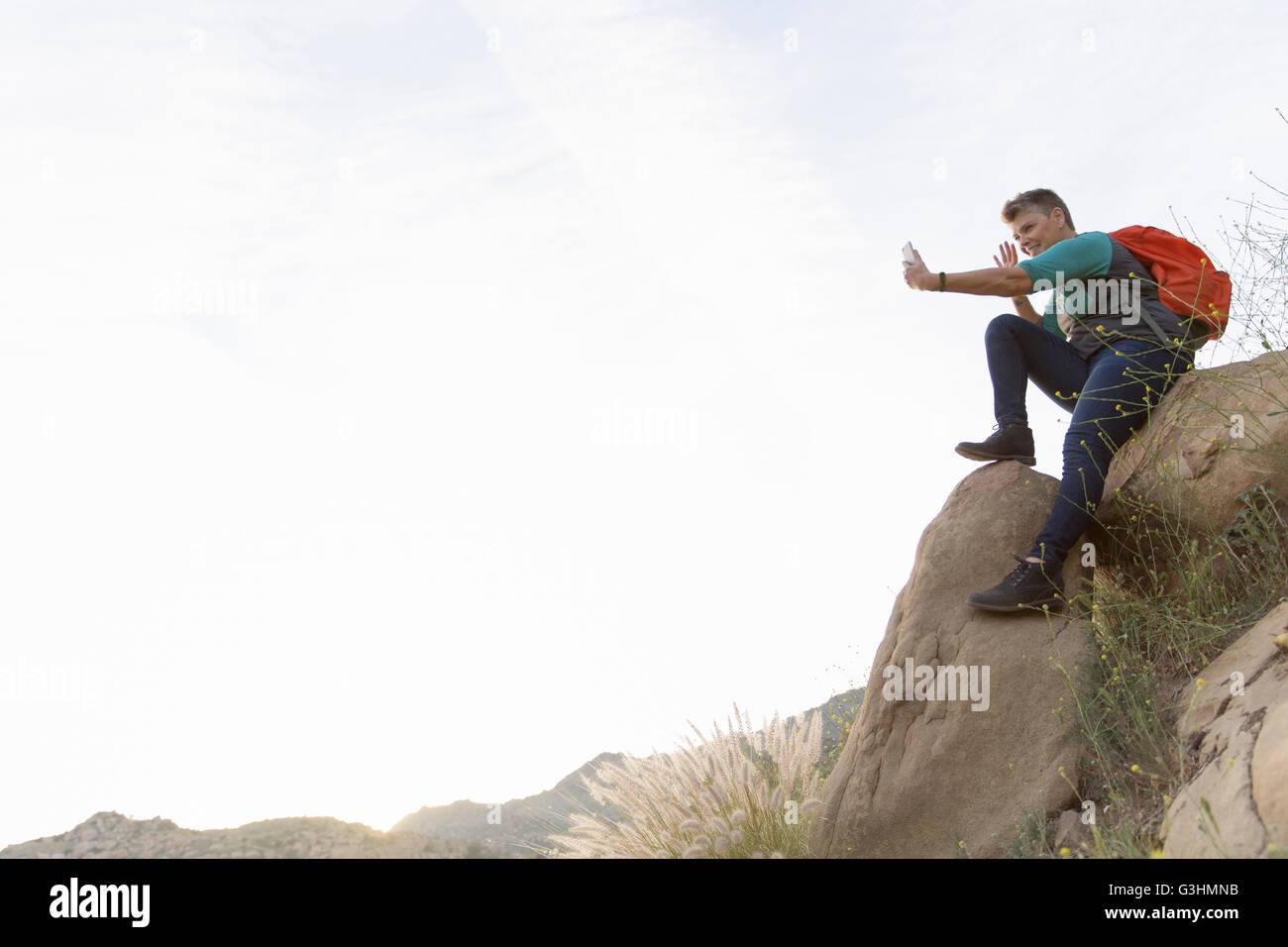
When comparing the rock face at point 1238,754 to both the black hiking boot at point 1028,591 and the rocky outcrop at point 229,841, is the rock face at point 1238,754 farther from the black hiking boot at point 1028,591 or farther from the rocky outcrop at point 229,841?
the rocky outcrop at point 229,841

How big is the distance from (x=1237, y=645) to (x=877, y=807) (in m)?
1.89

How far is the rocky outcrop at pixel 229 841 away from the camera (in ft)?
24.9

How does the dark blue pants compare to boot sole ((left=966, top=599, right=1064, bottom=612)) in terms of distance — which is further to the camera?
the dark blue pants

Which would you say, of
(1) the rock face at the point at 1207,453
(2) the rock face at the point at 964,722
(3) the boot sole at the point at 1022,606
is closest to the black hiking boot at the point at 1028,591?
(3) the boot sole at the point at 1022,606

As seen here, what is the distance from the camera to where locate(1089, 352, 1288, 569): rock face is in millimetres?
5156

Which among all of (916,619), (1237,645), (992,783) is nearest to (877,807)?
(992,783)

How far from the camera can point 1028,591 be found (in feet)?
16.9

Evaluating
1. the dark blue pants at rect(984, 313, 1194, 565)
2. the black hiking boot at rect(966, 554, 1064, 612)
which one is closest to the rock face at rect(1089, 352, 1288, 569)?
the dark blue pants at rect(984, 313, 1194, 565)

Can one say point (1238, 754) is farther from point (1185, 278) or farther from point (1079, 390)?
point (1185, 278)

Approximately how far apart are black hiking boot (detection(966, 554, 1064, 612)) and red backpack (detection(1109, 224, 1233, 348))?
165 centimetres

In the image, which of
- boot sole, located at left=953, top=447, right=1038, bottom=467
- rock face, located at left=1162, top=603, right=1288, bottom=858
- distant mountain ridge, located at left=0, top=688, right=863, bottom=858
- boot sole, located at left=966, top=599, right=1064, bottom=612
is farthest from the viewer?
distant mountain ridge, located at left=0, top=688, right=863, bottom=858

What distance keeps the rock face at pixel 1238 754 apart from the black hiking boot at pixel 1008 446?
1.56 meters

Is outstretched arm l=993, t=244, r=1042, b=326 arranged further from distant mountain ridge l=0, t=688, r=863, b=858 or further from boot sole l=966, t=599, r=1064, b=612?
distant mountain ridge l=0, t=688, r=863, b=858
